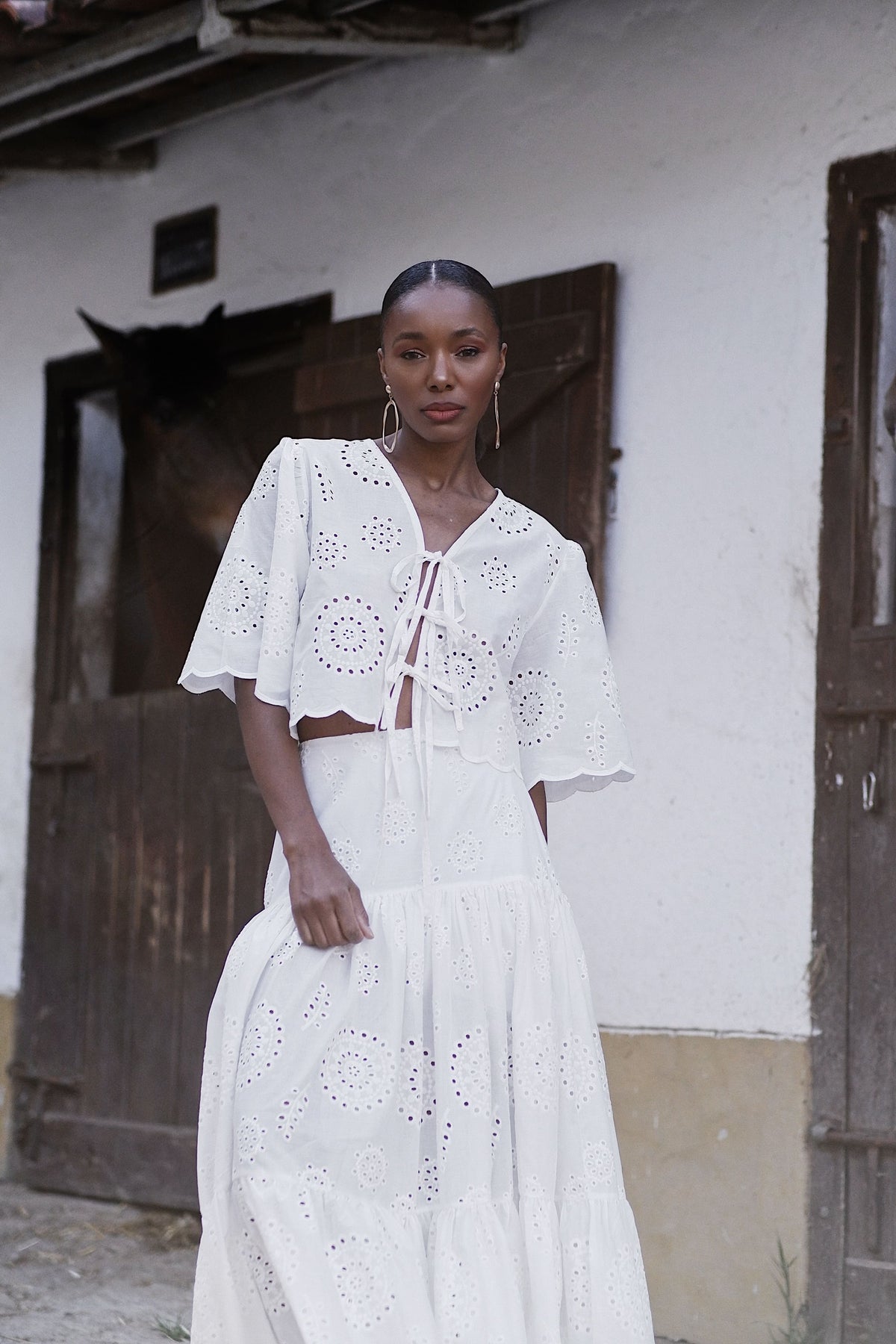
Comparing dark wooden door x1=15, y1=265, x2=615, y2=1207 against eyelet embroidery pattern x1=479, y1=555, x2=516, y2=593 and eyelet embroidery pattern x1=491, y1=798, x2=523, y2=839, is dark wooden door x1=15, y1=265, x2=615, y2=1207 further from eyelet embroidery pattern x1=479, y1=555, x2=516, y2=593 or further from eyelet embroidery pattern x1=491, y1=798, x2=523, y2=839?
eyelet embroidery pattern x1=491, y1=798, x2=523, y2=839

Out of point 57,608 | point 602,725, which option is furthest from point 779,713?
point 57,608

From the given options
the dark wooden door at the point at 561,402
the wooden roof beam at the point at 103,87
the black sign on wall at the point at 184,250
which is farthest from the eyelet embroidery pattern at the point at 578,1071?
the black sign on wall at the point at 184,250

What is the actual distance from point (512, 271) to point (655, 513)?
34.2 inches

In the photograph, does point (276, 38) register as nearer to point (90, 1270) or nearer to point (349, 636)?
point (349, 636)

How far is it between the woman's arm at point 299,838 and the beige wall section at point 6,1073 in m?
3.87

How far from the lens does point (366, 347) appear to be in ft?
17.2

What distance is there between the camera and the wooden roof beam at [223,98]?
5535 millimetres

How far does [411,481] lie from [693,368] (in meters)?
1.97

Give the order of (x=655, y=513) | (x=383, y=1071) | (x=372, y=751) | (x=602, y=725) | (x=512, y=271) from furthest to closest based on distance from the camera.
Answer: (x=512, y=271) → (x=655, y=513) → (x=602, y=725) → (x=372, y=751) → (x=383, y=1071)

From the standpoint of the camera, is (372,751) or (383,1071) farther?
(372,751)

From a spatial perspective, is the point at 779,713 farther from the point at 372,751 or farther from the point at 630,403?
the point at 372,751

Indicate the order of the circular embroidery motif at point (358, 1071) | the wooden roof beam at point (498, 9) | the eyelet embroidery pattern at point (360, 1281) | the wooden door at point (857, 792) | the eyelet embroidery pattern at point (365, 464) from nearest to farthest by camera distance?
1. the eyelet embroidery pattern at point (360, 1281)
2. the circular embroidery motif at point (358, 1071)
3. the eyelet embroidery pattern at point (365, 464)
4. the wooden door at point (857, 792)
5. the wooden roof beam at point (498, 9)

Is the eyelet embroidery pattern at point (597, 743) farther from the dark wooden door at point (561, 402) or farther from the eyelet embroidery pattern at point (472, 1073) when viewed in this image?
the dark wooden door at point (561, 402)

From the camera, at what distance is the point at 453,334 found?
8.86 feet
